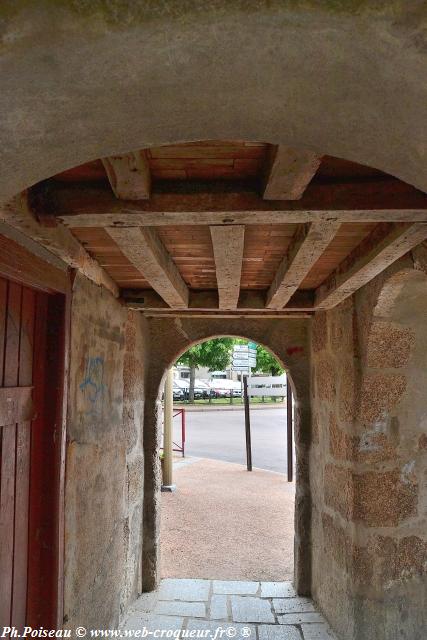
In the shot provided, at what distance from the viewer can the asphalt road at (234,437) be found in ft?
32.4

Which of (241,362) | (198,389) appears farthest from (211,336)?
(198,389)

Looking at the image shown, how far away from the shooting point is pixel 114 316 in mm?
3090

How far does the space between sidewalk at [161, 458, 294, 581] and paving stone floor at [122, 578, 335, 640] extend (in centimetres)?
24

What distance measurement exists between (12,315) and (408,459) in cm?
245

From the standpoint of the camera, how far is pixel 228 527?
5496 mm

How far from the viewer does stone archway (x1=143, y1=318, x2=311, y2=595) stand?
399 centimetres

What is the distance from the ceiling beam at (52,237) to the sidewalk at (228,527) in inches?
126

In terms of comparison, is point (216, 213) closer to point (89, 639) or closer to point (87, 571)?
point (87, 571)

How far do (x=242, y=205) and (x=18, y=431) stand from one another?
3.78 ft

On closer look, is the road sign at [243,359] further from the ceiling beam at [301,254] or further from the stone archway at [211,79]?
the stone archway at [211,79]

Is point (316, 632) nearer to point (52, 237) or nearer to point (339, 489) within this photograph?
point (339, 489)

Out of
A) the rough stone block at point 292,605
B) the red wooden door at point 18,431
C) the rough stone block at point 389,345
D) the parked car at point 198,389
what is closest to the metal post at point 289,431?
the rough stone block at point 292,605

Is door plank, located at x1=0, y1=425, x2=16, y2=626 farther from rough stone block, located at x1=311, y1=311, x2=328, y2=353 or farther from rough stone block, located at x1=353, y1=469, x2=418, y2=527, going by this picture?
rough stone block, located at x1=311, y1=311, x2=328, y2=353

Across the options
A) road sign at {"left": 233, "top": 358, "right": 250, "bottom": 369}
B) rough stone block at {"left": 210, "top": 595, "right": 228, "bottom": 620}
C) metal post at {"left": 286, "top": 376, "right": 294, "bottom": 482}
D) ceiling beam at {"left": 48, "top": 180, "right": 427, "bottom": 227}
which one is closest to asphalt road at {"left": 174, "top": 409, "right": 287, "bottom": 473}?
metal post at {"left": 286, "top": 376, "right": 294, "bottom": 482}
